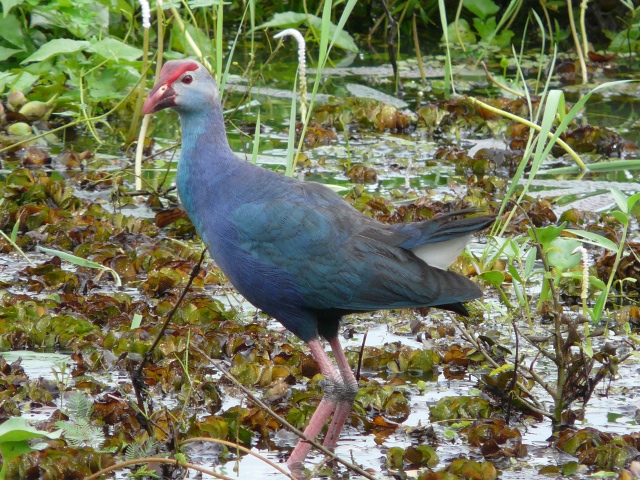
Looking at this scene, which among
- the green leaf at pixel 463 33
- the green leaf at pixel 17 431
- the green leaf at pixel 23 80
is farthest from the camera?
the green leaf at pixel 463 33

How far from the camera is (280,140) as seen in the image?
6.38 metres

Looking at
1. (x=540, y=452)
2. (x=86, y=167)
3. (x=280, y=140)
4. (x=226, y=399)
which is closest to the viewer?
(x=540, y=452)

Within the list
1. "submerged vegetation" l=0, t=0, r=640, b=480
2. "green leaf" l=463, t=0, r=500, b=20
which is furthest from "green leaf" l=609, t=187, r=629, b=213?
"green leaf" l=463, t=0, r=500, b=20

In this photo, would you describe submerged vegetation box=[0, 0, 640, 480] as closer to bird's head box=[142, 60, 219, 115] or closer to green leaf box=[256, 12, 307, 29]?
green leaf box=[256, 12, 307, 29]

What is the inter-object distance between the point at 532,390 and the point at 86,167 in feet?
10.1

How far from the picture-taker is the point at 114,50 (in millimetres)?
6047

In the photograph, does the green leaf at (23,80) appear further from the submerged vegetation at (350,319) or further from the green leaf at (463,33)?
the green leaf at (463,33)

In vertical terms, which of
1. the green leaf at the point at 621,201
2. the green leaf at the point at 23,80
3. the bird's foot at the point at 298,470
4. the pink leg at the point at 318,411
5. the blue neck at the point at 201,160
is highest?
the blue neck at the point at 201,160

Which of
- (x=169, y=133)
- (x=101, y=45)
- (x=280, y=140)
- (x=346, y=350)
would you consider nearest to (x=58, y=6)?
(x=101, y=45)

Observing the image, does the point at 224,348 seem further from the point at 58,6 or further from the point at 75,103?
the point at 58,6

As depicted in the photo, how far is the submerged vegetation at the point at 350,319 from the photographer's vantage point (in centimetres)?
329

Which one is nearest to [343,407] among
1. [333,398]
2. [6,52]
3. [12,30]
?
[333,398]

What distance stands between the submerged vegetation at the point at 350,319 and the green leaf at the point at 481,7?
0.06 feet

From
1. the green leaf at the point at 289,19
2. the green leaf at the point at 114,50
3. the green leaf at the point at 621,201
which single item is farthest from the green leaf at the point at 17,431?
the green leaf at the point at 289,19
